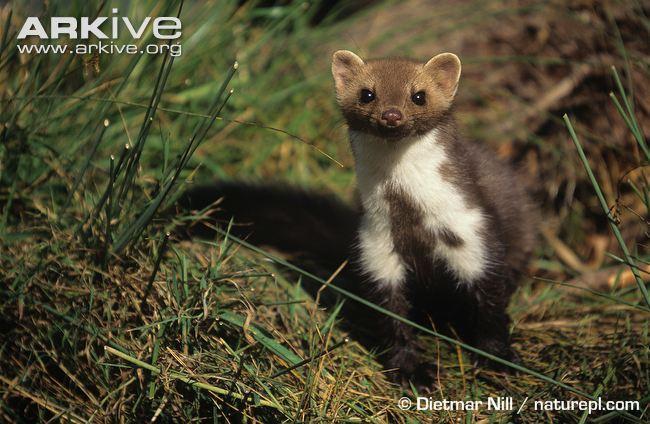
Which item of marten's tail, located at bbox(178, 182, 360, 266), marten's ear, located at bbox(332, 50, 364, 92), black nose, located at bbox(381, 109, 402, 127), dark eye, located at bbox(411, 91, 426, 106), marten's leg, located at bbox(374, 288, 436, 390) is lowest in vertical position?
marten's leg, located at bbox(374, 288, 436, 390)

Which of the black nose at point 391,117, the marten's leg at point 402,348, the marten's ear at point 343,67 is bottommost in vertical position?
the marten's leg at point 402,348

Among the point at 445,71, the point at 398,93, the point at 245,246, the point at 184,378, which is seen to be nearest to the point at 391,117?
the point at 398,93

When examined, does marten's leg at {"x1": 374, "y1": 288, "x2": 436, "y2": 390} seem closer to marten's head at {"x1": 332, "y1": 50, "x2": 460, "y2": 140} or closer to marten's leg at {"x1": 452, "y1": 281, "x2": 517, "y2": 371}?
marten's leg at {"x1": 452, "y1": 281, "x2": 517, "y2": 371}

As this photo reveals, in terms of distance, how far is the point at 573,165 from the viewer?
4797 mm

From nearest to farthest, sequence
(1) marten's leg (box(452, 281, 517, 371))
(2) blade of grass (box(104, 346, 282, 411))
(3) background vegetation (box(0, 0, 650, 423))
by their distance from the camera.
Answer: (2) blade of grass (box(104, 346, 282, 411)) → (3) background vegetation (box(0, 0, 650, 423)) → (1) marten's leg (box(452, 281, 517, 371))

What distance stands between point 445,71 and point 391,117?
414 mm

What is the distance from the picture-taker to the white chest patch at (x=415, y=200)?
3006 mm

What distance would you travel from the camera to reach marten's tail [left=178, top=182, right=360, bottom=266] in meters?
3.78

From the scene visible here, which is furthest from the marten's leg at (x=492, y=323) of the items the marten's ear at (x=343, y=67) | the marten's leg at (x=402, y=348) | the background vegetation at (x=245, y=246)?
the marten's ear at (x=343, y=67)

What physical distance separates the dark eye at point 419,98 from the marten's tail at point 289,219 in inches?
40.6

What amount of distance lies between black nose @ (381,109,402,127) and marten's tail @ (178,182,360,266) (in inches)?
43.3

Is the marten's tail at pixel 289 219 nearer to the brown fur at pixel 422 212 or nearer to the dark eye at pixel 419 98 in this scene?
the brown fur at pixel 422 212

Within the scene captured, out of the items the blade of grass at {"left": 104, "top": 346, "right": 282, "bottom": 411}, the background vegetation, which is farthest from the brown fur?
the blade of grass at {"left": 104, "top": 346, "right": 282, "bottom": 411}

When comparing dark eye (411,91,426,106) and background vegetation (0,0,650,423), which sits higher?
dark eye (411,91,426,106)
